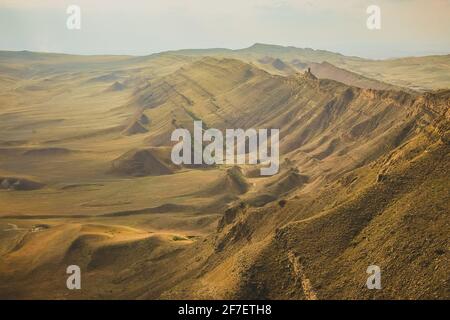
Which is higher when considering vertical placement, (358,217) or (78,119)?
(78,119)

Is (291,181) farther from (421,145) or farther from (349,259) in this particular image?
(349,259)

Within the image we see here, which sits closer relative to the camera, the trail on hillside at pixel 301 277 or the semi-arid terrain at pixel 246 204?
the trail on hillside at pixel 301 277

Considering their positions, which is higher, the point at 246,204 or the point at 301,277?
the point at 246,204

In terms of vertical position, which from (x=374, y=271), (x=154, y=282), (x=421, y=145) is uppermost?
(x=421, y=145)

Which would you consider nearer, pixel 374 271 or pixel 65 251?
pixel 374 271

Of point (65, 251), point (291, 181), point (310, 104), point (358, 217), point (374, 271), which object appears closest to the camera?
point (374, 271)

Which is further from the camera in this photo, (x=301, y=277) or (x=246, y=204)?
(x=246, y=204)

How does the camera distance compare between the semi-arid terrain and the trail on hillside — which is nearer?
the trail on hillside
